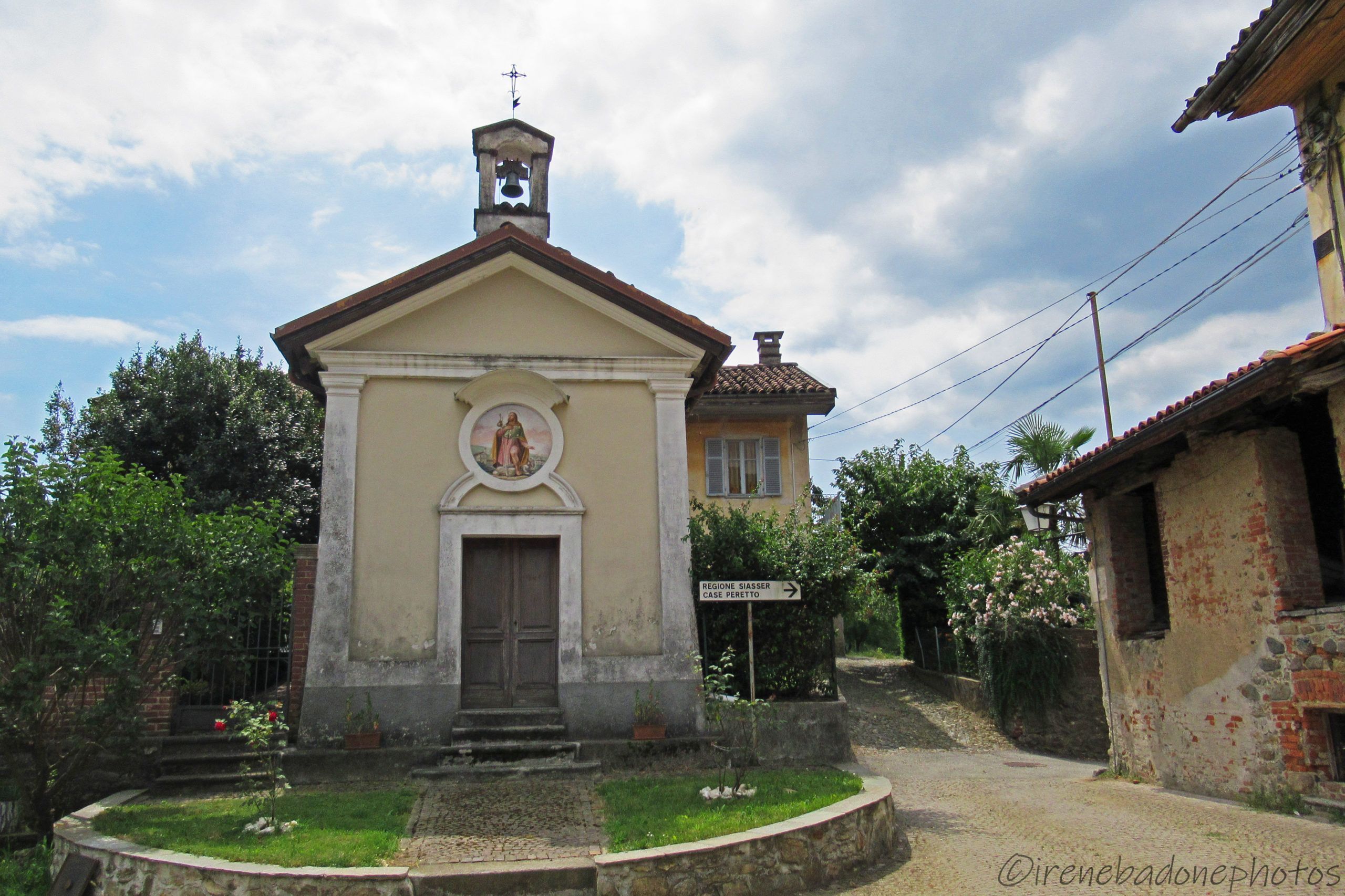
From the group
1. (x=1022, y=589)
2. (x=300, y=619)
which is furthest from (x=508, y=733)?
(x=1022, y=589)

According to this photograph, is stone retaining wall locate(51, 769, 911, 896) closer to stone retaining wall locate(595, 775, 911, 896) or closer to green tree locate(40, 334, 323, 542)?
stone retaining wall locate(595, 775, 911, 896)

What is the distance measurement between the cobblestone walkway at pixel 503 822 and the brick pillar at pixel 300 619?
2.38 m

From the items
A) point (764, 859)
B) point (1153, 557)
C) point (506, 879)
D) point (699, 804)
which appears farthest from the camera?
point (1153, 557)

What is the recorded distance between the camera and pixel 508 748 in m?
9.82

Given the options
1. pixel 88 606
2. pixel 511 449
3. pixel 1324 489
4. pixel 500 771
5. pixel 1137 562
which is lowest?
pixel 500 771

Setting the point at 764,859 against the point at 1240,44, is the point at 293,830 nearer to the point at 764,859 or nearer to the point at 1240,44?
the point at 764,859

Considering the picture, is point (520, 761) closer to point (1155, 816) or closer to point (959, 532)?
point (1155, 816)

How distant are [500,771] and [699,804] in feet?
8.30

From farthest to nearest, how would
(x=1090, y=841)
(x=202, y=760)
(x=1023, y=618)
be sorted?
1. (x=1023, y=618)
2. (x=202, y=760)
3. (x=1090, y=841)

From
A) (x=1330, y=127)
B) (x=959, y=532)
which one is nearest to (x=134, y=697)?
(x=1330, y=127)

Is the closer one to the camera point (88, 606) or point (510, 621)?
point (88, 606)

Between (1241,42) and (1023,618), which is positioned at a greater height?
(1241,42)

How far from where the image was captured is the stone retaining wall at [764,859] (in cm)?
630

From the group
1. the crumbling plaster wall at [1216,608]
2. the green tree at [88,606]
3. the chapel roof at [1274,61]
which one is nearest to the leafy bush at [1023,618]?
the crumbling plaster wall at [1216,608]
